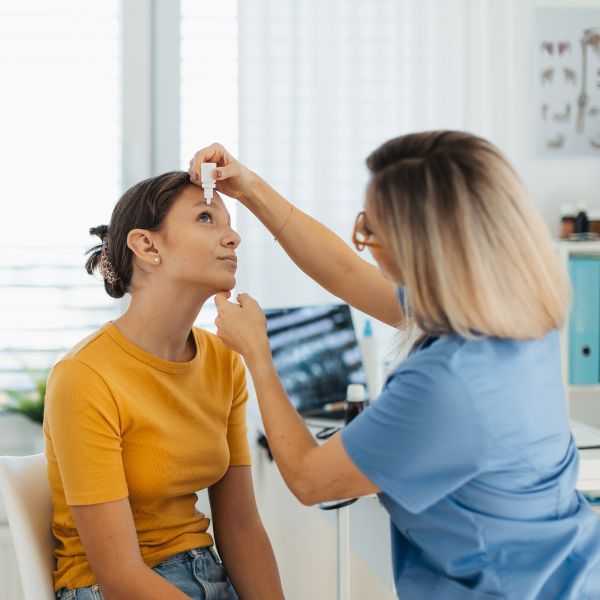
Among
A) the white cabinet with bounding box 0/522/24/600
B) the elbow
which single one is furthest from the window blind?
the elbow

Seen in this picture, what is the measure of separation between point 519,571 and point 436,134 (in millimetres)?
571

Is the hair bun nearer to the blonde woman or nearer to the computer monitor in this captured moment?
the blonde woman

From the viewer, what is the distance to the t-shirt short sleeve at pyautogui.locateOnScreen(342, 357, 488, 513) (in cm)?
98

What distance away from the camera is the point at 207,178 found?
1.37 m

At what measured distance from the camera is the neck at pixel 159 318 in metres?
1.38

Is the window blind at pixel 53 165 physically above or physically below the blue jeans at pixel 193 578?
above

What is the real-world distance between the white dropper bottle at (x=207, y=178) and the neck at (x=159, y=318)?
6.5 inches

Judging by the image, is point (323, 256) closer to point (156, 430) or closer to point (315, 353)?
point (156, 430)

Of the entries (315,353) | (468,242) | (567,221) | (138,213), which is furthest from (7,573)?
(567,221)

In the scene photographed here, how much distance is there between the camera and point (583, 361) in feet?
8.00

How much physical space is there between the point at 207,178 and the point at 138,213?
0.13 m

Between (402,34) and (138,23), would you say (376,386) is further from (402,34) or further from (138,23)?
(138,23)

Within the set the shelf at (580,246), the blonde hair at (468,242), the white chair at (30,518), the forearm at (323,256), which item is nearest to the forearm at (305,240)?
the forearm at (323,256)

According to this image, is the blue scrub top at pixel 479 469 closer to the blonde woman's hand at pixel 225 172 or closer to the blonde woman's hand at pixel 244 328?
the blonde woman's hand at pixel 244 328
